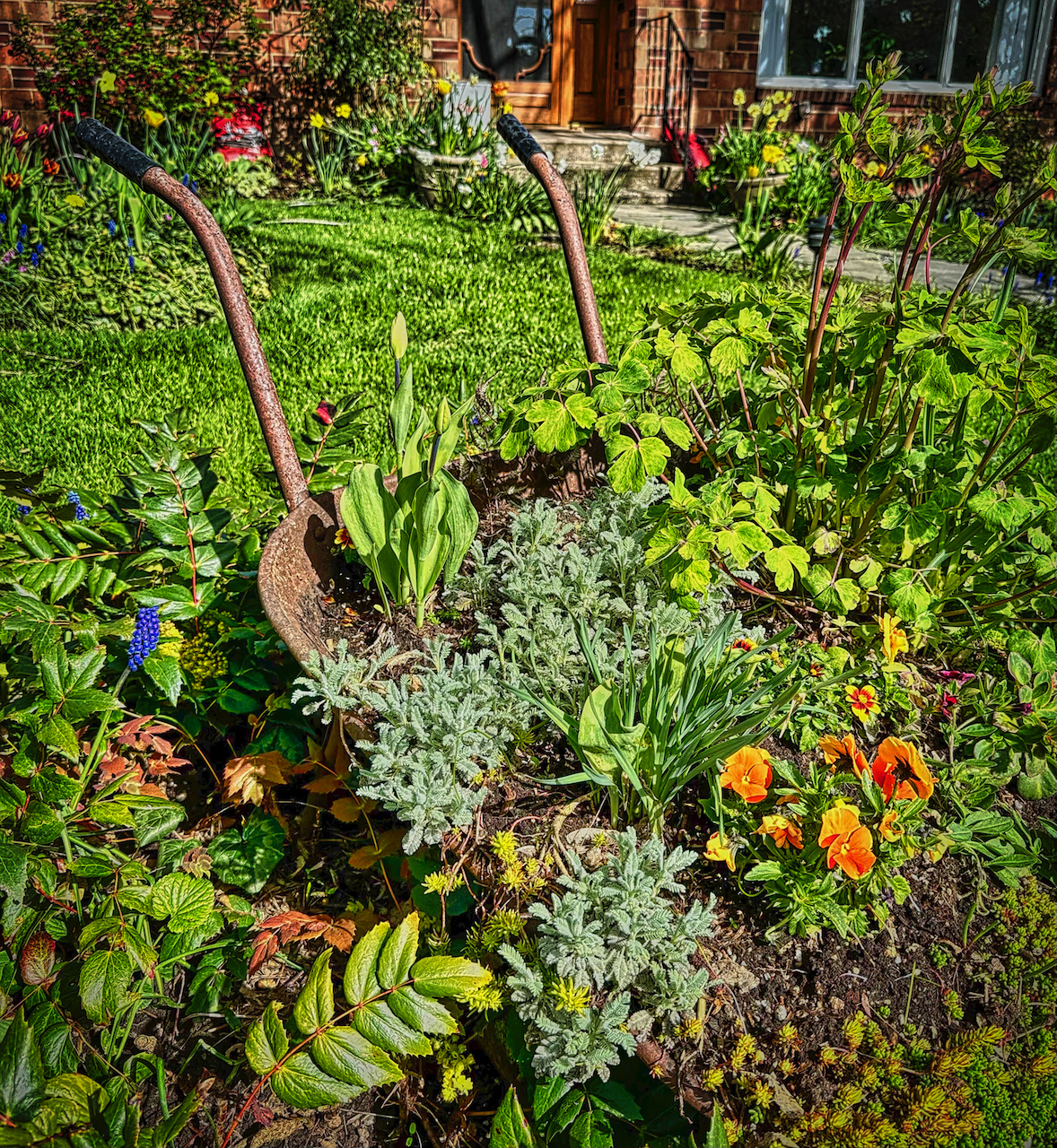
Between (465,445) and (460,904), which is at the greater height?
(465,445)

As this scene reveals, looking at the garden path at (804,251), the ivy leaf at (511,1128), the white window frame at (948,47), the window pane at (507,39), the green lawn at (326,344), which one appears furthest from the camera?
the window pane at (507,39)

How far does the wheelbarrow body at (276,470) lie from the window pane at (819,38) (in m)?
9.35

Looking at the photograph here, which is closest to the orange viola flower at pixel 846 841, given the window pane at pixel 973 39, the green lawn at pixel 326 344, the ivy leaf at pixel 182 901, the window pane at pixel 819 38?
the ivy leaf at pixel 182 901

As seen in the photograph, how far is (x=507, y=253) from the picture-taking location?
5812mm

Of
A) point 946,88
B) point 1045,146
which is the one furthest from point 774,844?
point 946,88

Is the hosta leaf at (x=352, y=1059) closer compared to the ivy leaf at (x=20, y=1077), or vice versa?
the ivy leaf at (x=20, y=1077)

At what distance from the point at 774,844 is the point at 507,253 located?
5.17 m

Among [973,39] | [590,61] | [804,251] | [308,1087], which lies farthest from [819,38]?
[308,1087]

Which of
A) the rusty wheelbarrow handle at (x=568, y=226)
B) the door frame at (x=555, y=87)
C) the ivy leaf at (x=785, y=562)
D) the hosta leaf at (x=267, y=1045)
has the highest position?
the door frame at (x=555, y=87)

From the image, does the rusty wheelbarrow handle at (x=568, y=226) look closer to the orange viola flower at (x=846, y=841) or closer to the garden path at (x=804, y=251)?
the orange viola flower at (x=846, y=841)

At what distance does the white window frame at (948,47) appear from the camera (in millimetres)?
8867

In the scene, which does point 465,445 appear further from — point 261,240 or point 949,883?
point 261,240

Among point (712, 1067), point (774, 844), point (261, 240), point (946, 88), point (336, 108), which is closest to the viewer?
point (712, 1067)

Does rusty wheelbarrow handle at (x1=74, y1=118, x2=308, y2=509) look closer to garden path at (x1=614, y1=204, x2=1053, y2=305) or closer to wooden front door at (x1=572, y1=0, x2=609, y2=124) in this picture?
garden path at (x1=614, y1=204, x2=1053, y2=305)
